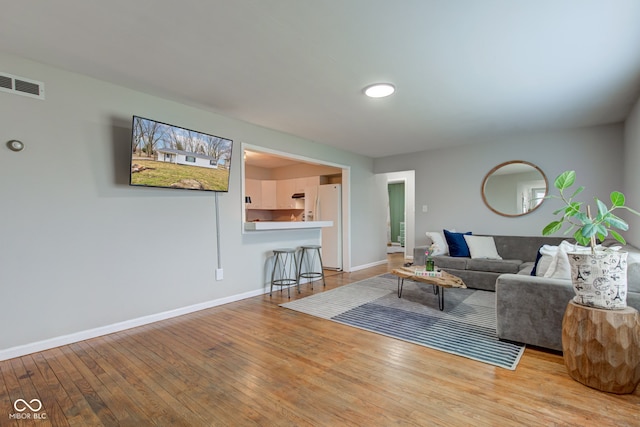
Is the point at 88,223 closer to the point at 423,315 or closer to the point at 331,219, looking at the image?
the point at 423,315

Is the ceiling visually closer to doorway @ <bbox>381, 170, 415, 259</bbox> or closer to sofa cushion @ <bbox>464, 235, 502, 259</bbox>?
sofa cushion @ <bbox>464, 235, 502, 259</bbox>

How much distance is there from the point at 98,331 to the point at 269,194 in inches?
188

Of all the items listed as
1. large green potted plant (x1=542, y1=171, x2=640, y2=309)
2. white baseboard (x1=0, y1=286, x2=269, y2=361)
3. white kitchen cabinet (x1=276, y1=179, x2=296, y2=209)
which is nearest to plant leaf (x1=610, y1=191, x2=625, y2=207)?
large green potted plant (x1=542, y1=171, x2=640, y2=309)

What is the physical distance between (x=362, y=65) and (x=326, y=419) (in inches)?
101

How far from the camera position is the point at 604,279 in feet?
6.27

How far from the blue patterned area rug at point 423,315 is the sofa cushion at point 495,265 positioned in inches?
13.9

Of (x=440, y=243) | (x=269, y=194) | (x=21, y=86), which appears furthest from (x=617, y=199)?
(x=269, y=194)

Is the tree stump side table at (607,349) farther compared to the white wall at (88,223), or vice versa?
the white wall at (88,223)

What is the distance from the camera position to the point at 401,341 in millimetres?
2631

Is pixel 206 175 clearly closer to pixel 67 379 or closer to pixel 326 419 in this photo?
pixel 67 379

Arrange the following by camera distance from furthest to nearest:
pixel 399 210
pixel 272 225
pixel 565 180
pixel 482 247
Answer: pixel 399 210, pixel 482 247, pixel 272 225, pixel 565 180

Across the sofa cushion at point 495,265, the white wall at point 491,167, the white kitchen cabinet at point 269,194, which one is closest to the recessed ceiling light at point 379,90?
the sofa cushion at point 495,265

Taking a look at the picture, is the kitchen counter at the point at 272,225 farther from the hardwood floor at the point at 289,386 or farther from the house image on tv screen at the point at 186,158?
the hardwood floor at the point at 289,386

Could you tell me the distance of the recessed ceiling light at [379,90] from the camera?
291cm
